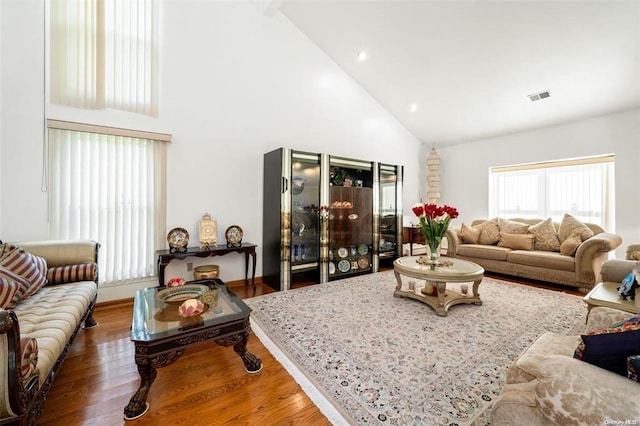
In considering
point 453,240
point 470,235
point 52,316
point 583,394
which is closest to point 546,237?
point 470,235

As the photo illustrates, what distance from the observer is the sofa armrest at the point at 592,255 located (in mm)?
3189

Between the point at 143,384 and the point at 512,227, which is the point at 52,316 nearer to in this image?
the point at 143,384

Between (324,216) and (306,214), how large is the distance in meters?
0.28

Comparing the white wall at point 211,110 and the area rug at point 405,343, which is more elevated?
the white wall at point 211,110

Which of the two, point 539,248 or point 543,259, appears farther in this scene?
point 539,248

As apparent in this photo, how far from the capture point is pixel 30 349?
1.14 metres

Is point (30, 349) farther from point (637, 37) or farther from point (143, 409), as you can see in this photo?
point (637, 37)

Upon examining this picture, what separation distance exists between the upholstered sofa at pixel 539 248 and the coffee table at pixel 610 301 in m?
1.34

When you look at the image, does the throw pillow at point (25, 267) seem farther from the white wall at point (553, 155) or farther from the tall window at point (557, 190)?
the tall window at point (557, 190)

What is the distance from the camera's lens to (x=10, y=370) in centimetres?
98

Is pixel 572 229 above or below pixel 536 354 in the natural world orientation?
above

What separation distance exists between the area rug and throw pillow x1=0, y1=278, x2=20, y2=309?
5.48ft

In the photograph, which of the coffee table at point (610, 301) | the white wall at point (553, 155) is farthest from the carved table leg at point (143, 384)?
the white wall at point (553, 155)

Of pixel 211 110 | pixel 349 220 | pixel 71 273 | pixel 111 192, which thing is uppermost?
pixel 211 110
